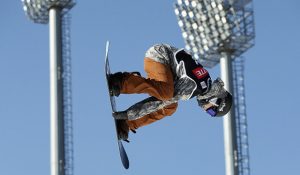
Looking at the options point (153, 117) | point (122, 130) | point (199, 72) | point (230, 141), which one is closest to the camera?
point (199, 72)

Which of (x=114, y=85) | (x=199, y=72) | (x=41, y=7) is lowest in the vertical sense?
(x=114, y=85)

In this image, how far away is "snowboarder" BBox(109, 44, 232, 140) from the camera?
41.6 ft

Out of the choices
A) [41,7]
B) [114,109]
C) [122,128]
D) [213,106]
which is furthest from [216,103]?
[41,7]

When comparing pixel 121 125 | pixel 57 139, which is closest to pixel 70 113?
pixel 57 139

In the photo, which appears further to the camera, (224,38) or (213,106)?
(224,38)

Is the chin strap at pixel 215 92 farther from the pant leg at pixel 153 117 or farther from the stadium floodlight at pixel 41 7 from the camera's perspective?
the stadium floodlight at pixel 41 7

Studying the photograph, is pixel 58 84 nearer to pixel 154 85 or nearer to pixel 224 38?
pixel 224 38

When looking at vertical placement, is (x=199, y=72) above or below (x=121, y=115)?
above

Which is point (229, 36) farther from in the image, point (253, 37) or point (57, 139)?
point (57, 139)

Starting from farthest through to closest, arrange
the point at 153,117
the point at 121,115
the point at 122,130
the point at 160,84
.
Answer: the point at 153,117, the point at 122,130, the point at 121,115, the point at 160,84

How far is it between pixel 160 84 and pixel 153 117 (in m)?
0.99

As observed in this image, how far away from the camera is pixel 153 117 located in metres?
13.6

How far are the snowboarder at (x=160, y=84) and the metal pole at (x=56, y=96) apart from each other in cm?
3182

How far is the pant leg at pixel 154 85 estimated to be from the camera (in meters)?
12.7
